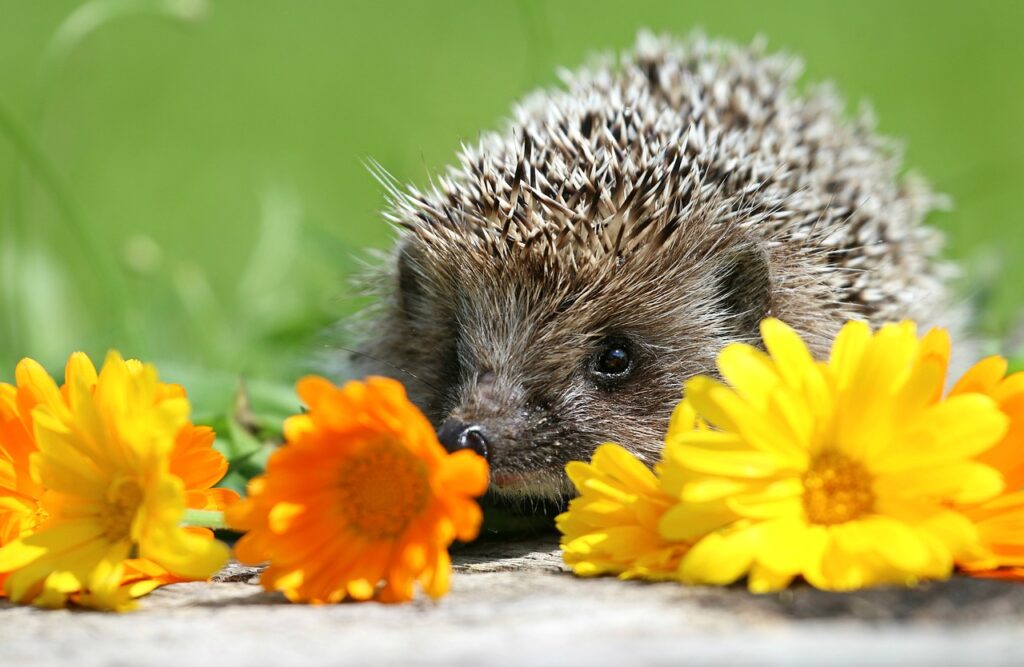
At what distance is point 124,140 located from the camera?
8.13 meters

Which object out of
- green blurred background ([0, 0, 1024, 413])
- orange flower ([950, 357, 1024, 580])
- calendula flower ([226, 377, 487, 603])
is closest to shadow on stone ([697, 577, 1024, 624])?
orange flower ([950, 357, 1024, 580])

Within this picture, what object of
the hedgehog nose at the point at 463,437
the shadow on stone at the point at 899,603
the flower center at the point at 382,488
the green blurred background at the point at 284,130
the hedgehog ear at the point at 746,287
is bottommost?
the shadow on stone at the point at 899,603

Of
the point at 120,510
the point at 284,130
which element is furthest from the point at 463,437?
the point at 284,130

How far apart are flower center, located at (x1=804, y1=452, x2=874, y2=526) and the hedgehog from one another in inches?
30.8

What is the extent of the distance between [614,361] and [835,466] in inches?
37.2

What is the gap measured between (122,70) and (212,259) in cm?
329

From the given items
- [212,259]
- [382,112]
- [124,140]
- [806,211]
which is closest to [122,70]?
[124,140]

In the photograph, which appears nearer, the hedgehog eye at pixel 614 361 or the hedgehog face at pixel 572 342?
the hedgehog face at pixel 572 342

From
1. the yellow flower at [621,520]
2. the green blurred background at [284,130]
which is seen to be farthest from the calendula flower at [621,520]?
the green blurred background at [284,130]

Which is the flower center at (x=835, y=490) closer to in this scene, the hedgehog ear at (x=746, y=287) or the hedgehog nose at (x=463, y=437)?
the hedgehog nose at (x=463, y=437)

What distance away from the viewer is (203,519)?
2100mm

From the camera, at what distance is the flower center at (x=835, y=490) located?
6.08ft

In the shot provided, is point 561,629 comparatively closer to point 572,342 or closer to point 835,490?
point 835,490

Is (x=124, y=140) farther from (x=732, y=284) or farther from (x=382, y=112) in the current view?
(x=732, y=284)
